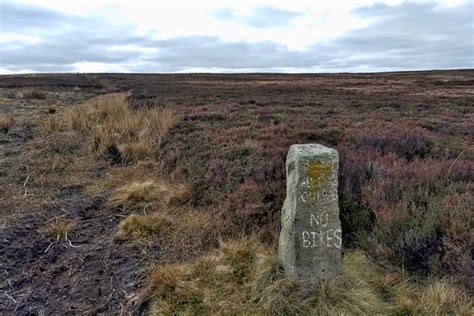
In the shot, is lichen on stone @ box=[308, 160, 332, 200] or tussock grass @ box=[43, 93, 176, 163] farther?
tussock grass @ box=[43, 93, 176, 163]

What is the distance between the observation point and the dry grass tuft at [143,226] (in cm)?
491

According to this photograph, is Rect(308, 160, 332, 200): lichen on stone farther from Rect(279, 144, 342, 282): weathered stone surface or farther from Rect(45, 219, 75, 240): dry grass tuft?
Rect(45, 219, 75, 240): dry grass tuft

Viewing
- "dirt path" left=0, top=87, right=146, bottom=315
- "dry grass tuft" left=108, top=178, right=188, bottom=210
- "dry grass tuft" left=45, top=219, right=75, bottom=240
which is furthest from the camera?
"dry grass tuft" left=108, top=178, right=188, bottom=210

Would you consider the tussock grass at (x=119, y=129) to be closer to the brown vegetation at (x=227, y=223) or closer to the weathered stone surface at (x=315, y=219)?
the brown vegetation at (x=227, y=223)

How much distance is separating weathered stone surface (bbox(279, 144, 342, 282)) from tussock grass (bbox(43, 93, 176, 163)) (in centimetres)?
543

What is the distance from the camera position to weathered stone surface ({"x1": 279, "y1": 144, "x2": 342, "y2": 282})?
138 inches

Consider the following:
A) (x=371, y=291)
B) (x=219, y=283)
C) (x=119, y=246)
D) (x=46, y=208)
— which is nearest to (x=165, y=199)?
(x=119, y=246)

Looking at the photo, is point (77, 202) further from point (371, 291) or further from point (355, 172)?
point (371, 291)

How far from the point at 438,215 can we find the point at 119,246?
3.40 metres

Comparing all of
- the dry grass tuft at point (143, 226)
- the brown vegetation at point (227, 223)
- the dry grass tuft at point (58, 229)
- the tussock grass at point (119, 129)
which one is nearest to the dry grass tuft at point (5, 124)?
the tussock grass at point (119, 129)

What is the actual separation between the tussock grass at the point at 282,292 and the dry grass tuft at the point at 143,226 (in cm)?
106

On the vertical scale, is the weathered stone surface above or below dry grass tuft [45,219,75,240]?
above

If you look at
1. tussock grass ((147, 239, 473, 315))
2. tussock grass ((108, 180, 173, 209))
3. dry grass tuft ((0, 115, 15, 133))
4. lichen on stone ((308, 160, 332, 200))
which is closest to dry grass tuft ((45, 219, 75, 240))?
tussock grass ((108, 180, 173, 209))

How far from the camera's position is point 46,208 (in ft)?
19.7
